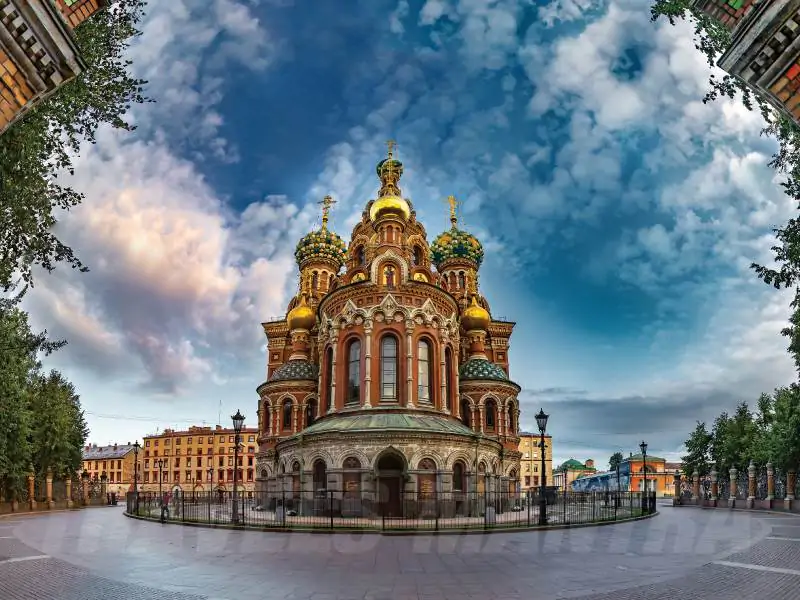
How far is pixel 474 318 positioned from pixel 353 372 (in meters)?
13.7

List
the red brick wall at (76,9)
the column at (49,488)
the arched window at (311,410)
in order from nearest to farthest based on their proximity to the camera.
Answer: the red brick wall at (76,9), the arched window at (311,410), the column at (49,488)

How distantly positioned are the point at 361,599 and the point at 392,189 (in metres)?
33.4

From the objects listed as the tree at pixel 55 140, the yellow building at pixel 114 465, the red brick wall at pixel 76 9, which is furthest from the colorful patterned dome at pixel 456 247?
the yellow building at pixel 114 465

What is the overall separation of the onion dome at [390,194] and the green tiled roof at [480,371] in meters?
10.4

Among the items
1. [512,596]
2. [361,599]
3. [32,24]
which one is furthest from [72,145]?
[512,596]

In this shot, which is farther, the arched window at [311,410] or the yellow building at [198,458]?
the yellow building at [198,458]

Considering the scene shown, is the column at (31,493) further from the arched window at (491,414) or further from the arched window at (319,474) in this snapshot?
the arched window at (491,414)

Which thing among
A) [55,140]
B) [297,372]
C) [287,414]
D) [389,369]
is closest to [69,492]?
[287,414]

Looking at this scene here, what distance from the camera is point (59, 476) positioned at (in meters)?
45.0

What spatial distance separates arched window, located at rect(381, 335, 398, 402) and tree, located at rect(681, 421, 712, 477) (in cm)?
3075

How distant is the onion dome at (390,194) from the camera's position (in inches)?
1523

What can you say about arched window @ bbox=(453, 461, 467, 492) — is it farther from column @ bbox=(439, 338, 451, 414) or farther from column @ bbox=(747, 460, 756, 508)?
column @ bbox=(747, 460, 756, 508)

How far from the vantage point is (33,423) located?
4028cm

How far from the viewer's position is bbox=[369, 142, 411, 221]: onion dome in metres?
38.7
